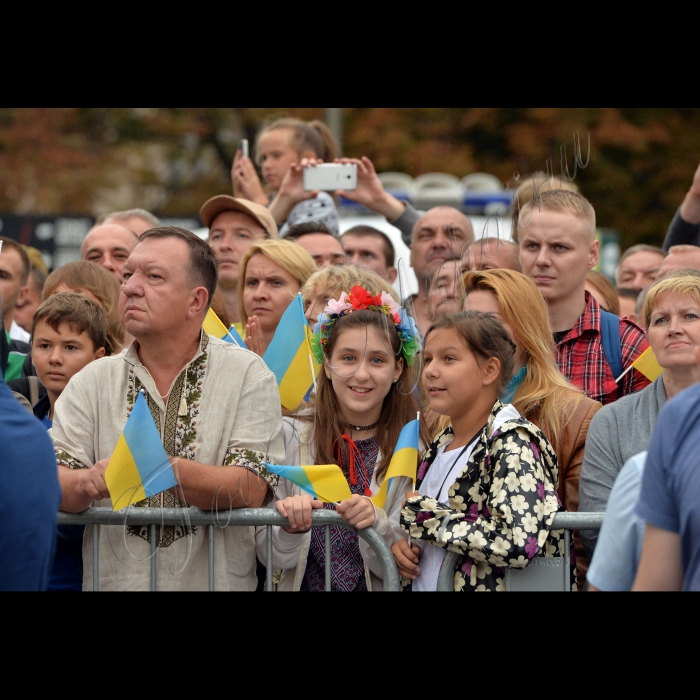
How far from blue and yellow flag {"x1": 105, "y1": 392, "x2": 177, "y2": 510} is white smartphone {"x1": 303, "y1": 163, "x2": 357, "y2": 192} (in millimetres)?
3313

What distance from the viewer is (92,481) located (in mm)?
3904

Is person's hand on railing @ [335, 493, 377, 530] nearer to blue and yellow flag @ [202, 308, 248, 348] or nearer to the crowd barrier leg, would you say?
the crowd barrier leg

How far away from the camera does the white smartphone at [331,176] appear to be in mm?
6910

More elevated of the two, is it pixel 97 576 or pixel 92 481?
pixel 92 481

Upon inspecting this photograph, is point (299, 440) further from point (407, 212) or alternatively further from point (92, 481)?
point (407, 212)

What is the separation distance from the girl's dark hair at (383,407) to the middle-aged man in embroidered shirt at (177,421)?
0.29m

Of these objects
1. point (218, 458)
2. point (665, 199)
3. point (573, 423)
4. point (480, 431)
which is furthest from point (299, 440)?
point (665, 199)

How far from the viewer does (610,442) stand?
417 centimetres

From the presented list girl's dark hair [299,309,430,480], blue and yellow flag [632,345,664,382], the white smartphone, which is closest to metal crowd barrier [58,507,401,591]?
girl's dark hair [299,309,430,480]

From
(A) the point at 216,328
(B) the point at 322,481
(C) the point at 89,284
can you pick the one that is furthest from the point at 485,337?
(C) the point at 89,284

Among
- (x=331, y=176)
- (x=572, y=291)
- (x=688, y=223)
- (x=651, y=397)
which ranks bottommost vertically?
(x=651, y=397)

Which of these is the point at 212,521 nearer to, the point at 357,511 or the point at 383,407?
the point at 357,511

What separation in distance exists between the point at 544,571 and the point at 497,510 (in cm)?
29

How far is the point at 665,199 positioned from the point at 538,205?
43.5ft
